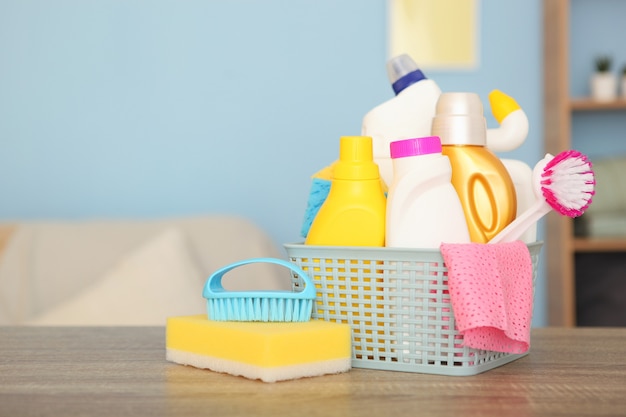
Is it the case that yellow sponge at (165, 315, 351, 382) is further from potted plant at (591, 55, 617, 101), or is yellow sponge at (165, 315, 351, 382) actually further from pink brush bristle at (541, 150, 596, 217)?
potted plant at (591, 55, 617, 101)

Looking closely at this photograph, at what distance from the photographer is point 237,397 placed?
61 centimetres

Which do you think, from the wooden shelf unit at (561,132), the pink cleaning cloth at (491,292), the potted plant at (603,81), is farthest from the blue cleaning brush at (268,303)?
the potted plant at (603,81)

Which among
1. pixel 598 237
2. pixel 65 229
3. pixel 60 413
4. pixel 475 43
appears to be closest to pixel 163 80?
pixel 65 229

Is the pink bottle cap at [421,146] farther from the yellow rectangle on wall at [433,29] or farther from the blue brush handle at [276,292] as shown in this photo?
the yellow rectangle on wall at [433,29]

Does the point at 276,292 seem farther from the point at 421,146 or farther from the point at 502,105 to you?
the point at 502,105

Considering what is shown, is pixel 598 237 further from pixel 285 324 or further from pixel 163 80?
pixel 285 324

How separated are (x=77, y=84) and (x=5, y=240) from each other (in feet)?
1.97

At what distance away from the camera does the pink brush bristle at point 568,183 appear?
0.71m

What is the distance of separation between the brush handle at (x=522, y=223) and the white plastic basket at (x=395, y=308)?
0.25 feet

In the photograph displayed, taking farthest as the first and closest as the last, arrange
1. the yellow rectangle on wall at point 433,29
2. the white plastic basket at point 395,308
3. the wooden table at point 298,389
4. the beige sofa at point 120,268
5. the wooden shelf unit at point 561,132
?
the yellow rectangle on wall at point 433,29
the wooden shelf unit at point 561,132
the beige sofa at point 120,268
the white plastic basket at point 395,308
the wooden table at point 298,389

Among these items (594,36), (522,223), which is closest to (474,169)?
(522,223)

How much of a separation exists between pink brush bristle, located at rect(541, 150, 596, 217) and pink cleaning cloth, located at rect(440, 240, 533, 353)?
0.05 metres

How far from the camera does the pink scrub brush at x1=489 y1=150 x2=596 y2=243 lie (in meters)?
0.71

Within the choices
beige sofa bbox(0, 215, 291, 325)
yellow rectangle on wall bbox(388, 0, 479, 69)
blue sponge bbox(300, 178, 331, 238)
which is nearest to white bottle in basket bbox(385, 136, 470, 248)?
blue sponge bbox(300, 178, 331, 238)
